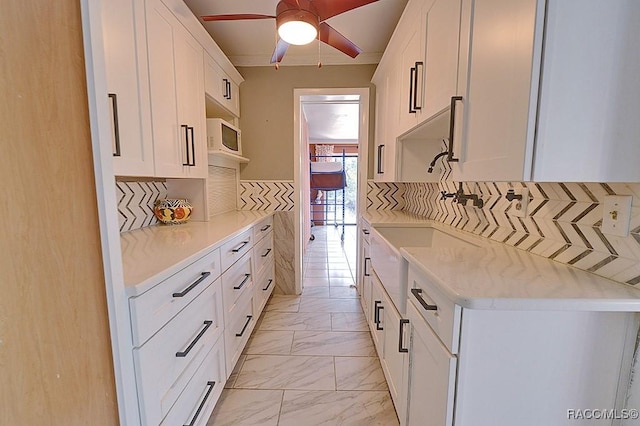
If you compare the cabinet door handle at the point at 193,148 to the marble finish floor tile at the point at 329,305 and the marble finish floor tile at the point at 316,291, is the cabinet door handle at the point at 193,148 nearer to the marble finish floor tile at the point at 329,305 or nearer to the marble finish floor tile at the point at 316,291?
the marble finish floor tile at the point at 329,305

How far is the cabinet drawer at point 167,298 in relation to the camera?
32.6 inches

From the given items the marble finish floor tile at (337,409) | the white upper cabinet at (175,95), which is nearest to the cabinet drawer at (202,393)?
the marble finish floor tile at (337,409)

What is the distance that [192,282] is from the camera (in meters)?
1.16

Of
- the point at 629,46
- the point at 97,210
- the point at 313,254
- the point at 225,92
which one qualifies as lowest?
the point at 313,254

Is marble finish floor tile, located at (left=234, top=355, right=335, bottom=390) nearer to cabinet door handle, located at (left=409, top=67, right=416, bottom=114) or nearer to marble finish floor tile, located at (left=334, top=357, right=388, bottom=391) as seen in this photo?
marble finish floor tile, located at (left=334, top=357, right=388, bottom=391)

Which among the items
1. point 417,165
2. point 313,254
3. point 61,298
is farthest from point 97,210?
point 313,254

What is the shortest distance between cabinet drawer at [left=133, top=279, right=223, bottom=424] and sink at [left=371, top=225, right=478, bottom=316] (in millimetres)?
923

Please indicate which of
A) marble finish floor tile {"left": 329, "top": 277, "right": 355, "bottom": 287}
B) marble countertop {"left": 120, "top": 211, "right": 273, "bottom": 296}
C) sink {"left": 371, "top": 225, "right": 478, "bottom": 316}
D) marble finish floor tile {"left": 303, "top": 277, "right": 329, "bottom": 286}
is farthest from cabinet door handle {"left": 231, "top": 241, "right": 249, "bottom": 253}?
marble finish floor tile {"left": 329, "top": 277, "right": 355, "bottom": 287}

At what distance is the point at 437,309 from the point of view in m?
0.88

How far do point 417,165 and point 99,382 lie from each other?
2.10m

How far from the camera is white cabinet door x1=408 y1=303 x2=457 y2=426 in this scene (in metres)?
0.81

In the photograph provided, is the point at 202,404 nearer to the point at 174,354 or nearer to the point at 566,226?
the point at 174,354

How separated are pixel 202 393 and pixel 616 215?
5.74ft

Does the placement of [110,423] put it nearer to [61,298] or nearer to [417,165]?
[61,298]
